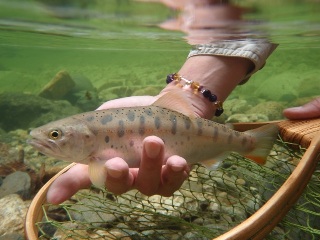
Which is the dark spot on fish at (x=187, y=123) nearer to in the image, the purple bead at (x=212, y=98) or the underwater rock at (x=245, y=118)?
the purple bead at (x=212, y=98)

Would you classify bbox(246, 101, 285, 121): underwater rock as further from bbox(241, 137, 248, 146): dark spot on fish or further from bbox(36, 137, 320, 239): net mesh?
bbox(241, 137, 248, 146): dark spot on fish

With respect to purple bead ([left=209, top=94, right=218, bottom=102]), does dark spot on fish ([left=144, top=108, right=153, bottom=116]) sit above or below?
above

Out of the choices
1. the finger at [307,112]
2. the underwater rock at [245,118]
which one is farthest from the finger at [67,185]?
the underwater rock at [245,118]

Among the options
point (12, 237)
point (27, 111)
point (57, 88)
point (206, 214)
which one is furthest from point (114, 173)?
point (57, 88)

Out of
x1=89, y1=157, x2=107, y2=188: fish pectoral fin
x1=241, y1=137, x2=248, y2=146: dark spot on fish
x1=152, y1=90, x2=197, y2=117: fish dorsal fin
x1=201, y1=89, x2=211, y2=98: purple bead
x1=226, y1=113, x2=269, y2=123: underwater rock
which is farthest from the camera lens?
x1=226, y1=113, x2=269, y2=123: underwater rock

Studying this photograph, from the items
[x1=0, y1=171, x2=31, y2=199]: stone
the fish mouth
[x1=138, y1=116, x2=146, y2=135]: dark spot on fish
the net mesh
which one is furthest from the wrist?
[x1=0, y1=171, x2=31, y2=199]: stone

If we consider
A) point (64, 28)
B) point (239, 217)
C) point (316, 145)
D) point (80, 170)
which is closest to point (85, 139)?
point (80, 170)

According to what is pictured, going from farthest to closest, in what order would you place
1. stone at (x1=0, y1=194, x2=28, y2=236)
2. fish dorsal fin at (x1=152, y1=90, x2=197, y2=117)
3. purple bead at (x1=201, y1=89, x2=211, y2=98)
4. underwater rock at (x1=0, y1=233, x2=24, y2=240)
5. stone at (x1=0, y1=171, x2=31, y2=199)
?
stone at (x1=0, y1=171, x2=31, y2=199), stone at (x1=0, y1=194, x2=28, y2=236), underwater rock at (x1=0, y1=233, x2=24, y2=240), purple bead at (x1=201, y1=89, x2=211, y2=98), fish dorsal fin at (x1=152, y1=90, x2=197, y2=117)

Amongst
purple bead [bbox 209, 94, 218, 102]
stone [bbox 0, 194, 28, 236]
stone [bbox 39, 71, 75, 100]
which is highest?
purple bead [bbox 209, 94, 218, 102]
